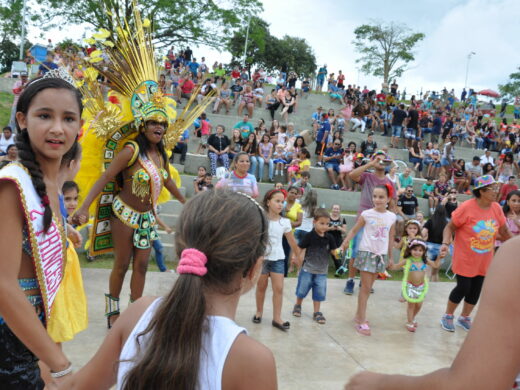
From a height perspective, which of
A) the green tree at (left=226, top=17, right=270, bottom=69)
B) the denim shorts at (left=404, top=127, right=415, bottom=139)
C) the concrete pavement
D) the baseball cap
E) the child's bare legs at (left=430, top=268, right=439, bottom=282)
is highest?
the green tree at (left=226, top=17, right=270, bottom=69)

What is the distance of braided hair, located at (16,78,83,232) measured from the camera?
1.61 metres

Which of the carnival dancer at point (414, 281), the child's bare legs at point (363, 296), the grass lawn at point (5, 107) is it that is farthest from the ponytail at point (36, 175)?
the grass lawn at point (5, 107)

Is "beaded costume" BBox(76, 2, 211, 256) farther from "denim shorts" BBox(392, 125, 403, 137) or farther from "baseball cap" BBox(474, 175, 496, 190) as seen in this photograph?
Answer: "denim shorts" BBox(392, 125, 403, 137)

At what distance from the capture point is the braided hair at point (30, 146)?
1605 millimetres

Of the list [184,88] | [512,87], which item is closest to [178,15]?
[184,88]

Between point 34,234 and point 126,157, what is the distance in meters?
2.21

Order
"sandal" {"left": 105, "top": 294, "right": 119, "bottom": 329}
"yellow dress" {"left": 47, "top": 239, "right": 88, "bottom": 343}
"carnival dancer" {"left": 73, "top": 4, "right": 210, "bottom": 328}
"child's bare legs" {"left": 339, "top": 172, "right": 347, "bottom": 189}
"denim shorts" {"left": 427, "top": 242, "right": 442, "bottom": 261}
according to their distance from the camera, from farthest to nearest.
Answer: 1. "child's bare legs" {"left": 339, "top": 172, "right": 347, "bottom": 189}
2. "denim shorts" {"left": 427, "top": 242, "right": 442, "bottom": 261}
3. "sandal" {"left": 105, "top": 294, "right": 119, "bottom": 329}
4. "carnival dancer" {"left": 73, "top": 4, "right": 210, "bottom": 328}
5. "yellow dress" {"left": 47, "top": 239, "right": 88, "bottom": 343}

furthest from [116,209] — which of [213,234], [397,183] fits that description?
[397,183]

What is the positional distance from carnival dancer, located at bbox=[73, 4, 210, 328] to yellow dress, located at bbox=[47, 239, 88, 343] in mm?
1571

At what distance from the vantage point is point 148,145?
3924 mm

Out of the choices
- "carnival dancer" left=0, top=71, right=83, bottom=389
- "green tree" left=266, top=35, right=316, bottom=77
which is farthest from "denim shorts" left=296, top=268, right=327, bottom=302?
"green tree" left=266, top=35, right=316, bottom=77

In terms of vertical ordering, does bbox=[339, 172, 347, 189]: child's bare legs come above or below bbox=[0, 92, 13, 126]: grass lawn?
below

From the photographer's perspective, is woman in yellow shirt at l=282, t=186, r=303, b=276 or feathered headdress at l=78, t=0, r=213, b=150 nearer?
feathered headdress at l=78, t=0, r=213, b=150

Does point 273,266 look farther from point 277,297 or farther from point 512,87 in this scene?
point 512,87
